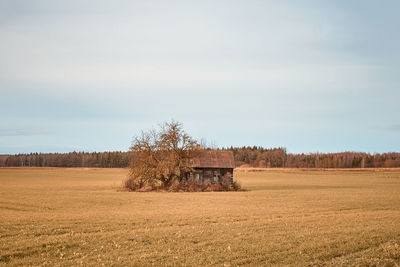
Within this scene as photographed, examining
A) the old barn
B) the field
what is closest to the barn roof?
the old barn

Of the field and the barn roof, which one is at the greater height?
the barn roof

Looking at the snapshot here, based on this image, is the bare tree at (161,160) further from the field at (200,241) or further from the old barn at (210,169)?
the field at (200,241)

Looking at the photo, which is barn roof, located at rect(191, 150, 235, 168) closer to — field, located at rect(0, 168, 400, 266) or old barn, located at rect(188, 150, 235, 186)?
old barn, located at rect(188, 150, 235, 186)

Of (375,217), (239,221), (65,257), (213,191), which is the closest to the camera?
(65,257)

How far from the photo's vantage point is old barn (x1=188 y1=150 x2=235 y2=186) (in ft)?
183

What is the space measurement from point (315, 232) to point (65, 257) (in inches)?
431

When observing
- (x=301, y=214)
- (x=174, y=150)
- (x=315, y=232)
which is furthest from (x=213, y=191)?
(x=315, y=232)

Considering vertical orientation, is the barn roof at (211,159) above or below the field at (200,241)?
above

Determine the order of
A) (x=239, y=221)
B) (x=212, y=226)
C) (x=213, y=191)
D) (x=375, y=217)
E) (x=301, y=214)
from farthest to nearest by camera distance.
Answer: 1. (x=213, y=191)
2. (x=301, y=214)
3. (x=375, y=217)
4. (x=239, y=221)
5. (x=212, y=226)

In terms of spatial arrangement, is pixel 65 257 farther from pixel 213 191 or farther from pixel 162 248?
pixel 213 191

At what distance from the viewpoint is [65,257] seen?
13312 mm

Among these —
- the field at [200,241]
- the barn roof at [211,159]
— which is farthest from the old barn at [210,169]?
the field at [200,241]

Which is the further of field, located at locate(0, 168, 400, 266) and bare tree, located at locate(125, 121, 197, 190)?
bare tree, located at locate(125, 121, 197, 190)

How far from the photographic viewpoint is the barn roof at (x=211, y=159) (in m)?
55.7
